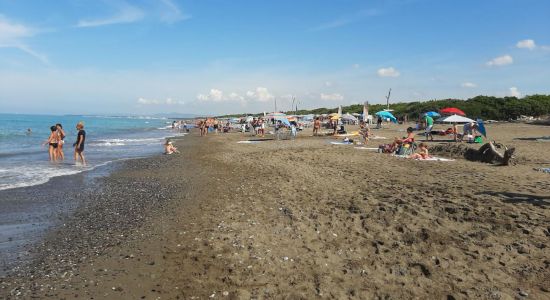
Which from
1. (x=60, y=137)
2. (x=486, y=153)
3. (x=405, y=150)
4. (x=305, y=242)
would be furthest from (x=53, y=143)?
(x=486, y=153)

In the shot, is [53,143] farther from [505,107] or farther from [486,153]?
[505,107]

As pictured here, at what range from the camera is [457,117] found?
75.0 feet

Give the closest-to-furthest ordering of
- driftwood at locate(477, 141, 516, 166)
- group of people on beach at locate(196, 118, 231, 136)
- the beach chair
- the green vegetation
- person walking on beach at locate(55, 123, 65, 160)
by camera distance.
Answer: driftwood at locate(477, 141, 516, 166) < the beach chair < person walking on beach at locate(55, 123, 65, 160) < group of people on beach at locate(196, 118, 231, 136) < the green vegetation

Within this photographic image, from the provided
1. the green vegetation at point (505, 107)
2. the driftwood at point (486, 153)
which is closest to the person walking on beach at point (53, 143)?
the driftwood at point (486, 153)

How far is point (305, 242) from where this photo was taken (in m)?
5.86

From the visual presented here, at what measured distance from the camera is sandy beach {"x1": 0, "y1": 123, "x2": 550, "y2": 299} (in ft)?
14.5

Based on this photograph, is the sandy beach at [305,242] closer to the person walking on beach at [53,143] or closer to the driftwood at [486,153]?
the driftwood at [486,153]

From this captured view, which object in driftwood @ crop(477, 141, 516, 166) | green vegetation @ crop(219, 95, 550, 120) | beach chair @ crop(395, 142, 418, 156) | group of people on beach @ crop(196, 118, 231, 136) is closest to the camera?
driftwood @ crop(477, 141, 516, 166)

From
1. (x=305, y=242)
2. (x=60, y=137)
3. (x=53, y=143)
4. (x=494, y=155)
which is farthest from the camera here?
(x=60, y=137)

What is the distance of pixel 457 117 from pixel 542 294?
68.9 feet

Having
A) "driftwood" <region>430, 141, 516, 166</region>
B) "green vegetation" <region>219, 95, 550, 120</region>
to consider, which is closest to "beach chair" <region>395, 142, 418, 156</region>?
"driftwood" <region>430, 141, 516, 166</region>

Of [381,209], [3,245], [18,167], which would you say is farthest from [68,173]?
[381,209]

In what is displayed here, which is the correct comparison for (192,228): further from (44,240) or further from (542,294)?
(542,294)

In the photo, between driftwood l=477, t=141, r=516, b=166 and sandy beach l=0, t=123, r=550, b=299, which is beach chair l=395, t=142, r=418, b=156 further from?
sandy beach l=0, t=123, r=550, b=299
